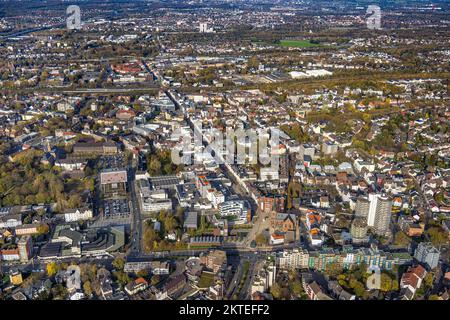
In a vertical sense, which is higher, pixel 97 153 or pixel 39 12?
pixel 39 12

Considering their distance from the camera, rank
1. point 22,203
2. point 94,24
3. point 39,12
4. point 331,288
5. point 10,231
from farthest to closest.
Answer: point 39,12 < point 94,24 < point 22,203 < point 10,231 < point 331,288

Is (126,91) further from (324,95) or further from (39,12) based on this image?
(39,12)

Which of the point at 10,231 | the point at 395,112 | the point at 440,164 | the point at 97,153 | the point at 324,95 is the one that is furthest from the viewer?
the point at 324,95

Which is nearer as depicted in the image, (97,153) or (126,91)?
(97,153)

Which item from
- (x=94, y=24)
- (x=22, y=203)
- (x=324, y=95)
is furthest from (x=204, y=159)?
(x=94, y=24)

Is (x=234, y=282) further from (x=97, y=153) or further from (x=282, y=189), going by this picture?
(x=97, y=153)

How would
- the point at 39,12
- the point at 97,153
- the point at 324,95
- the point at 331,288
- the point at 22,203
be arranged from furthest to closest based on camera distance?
1. the point at 39,12
2. the point at 324,95
3. the point at 97,153
4. the point at 22,203
5. the point at 331,288

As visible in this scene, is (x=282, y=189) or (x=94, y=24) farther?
(x=94, y=24)

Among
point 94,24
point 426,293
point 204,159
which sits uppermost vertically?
point 94,24

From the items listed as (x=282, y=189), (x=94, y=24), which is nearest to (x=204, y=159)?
(x=282, y=189)
